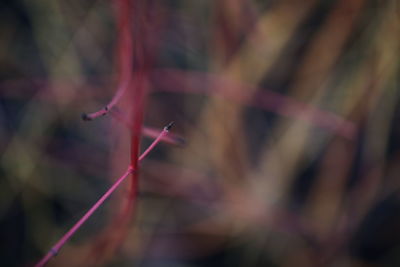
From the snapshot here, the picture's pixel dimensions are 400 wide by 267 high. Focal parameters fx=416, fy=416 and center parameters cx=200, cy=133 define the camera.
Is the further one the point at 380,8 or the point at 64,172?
the point at 64,172

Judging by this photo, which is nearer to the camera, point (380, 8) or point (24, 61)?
point (380, 8)

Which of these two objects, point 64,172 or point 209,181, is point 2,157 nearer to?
point 64,172

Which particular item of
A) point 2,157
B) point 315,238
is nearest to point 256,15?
point 315,238

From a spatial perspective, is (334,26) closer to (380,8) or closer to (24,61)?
(380,8)

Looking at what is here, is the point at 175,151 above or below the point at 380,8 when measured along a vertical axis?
below

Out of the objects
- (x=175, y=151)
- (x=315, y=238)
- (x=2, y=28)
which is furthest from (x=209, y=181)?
(x=2, y=28)

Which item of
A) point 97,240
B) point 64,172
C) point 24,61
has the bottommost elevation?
point 97,240
